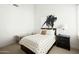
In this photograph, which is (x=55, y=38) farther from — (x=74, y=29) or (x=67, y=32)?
(x=74, y=29)

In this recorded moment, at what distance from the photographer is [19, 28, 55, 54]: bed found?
3.58ft

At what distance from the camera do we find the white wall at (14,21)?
106cm

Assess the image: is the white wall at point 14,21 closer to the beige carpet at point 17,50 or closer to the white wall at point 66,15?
the beige carpet at point 17,50

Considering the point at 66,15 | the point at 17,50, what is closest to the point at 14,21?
the point at 17,50

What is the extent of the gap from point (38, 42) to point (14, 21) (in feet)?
1.49

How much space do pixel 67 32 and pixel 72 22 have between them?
6.2 inches

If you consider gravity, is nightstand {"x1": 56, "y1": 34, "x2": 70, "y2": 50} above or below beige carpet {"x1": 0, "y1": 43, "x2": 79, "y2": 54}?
above

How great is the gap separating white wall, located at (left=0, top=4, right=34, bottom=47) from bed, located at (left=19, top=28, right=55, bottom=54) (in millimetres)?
118

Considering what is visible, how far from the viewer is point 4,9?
1049 mm

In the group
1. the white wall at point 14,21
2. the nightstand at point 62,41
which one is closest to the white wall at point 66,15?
the nightstand at point 62,41

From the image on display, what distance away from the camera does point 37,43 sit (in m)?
1.12

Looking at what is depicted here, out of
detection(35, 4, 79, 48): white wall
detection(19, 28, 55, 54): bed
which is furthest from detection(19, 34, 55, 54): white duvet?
detection(35, 4, 79, 48): white wall

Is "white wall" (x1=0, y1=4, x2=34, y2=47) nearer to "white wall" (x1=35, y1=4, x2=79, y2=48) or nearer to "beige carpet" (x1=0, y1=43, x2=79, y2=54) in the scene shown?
"beige carpet" (x1=0, y1=43, x2=79, y2=54)
